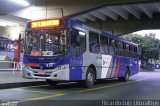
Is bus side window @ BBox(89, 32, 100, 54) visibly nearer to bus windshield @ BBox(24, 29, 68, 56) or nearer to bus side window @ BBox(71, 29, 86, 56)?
bus side window @ BBox(71, 29, 86, 56)

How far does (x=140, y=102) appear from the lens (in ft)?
36.7

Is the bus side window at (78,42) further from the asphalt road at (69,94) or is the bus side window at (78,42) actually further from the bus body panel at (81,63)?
the asphalt road at (69,94)

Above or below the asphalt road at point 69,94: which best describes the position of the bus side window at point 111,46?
above

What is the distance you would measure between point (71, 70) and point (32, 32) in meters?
2.64

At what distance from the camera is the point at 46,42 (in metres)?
14.9

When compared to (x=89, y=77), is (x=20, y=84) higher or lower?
lower

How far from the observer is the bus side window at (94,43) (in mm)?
16984

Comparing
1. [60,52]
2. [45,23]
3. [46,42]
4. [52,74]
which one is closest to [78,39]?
[60,52]

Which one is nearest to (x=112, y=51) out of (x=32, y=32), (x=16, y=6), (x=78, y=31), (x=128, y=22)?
(x=78, y=31)

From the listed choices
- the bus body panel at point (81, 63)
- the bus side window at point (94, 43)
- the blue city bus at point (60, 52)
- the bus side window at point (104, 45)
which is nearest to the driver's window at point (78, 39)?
the blue city bus at point (60, 52)

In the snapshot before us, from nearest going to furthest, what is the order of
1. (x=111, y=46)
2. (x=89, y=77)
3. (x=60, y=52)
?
(x=60, y=52) < (x=89, y=77) < (x=111, y=46)

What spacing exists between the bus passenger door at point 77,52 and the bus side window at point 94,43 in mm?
928

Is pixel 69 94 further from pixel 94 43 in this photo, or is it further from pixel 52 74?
pixel 94 43

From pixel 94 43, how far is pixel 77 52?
7.60ft
